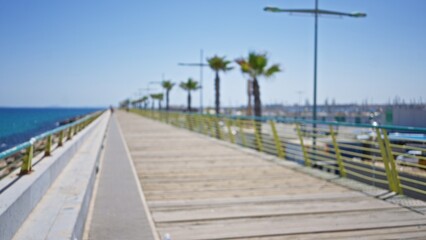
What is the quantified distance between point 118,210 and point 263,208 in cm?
186

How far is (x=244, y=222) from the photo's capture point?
510 cm

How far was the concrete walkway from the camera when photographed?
4.60 m

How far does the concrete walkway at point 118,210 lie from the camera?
4.60 m

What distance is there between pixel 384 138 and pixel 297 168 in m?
2.85

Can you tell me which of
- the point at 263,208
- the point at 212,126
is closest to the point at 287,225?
the point at 263,208

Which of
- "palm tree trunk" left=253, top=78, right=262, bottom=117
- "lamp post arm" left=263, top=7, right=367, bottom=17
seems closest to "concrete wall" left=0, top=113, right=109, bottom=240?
"lamp post arm" left=263, top=7, right=367, bottom=17

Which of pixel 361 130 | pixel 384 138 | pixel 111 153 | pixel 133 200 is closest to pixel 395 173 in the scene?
pixel 384 138

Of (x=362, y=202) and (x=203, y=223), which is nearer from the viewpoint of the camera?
(x=203, y=223)

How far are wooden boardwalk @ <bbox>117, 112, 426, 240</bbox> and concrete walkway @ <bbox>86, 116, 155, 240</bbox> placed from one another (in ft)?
0.65

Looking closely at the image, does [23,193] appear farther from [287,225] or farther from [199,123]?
[199,123]

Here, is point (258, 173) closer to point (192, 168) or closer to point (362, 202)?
point (192, 168)

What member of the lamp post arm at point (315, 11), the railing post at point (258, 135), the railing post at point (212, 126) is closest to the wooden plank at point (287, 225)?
the railing post at point (258, 135)

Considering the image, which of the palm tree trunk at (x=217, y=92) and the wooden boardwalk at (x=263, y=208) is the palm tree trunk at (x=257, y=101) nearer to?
the palm tree trunk at (x=217, y=92)

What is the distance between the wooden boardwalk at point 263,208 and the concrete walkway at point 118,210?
199mm
